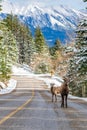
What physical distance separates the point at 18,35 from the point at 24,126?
447 ft

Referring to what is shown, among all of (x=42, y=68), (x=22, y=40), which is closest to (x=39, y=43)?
(x=22, y=40)

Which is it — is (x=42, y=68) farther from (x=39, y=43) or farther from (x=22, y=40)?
(x=22, y=40)

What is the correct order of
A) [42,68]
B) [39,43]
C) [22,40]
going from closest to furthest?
[42,68]
[39,43]
[22,40]

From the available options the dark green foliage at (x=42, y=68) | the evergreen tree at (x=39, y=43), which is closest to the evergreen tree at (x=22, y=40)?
the evergreen tree at (x=39, y=43)

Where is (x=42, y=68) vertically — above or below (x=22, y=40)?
below

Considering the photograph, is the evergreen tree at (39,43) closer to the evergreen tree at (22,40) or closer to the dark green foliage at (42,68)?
the evergreen tree at (22,40)

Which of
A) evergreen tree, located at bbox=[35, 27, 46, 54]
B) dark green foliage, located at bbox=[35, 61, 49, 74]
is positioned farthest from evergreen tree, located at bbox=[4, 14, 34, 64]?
dark green foliage, located at bbox=[35, 61, 49, 74]

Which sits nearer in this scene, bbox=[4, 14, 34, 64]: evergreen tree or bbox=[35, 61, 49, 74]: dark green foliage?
bbox=[35, 61, 49, 74]: dark green foliage

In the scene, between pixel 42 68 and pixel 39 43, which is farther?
pixel 39 43

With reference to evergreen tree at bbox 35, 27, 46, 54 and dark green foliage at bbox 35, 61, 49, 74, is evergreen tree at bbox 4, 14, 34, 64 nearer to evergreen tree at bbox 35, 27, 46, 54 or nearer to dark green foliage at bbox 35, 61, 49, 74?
evergreen tree at bbox 35, 27, 46, 54

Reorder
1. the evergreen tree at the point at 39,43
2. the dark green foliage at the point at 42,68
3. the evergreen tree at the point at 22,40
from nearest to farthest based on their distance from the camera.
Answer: the dark green foliage at the point at 42,68 → the evergreen tree at the point at 22,40 → the evergreen tree at the point at 39,43

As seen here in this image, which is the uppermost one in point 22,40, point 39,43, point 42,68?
point 22,40

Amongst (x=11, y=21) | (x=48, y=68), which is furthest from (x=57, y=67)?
(x=11, y=21)

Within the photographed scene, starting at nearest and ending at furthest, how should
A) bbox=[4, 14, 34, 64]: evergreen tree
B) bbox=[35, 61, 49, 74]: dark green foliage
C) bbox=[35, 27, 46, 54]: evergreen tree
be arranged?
bbox=[35, 61, 49, 74]: dark green foliage < bbox=[4, 14, 34, 64]: evergreen tree < bbox=[35, 27, 46, 54]: evergreen tree
